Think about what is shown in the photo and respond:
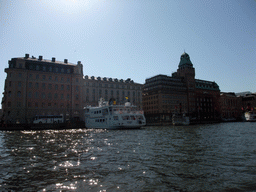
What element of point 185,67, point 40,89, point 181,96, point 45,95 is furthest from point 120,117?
point 185,67

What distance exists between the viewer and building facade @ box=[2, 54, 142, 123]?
71.4m

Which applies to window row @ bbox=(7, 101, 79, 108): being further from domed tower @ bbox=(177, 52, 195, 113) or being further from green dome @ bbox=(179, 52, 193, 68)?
green dome @ bbox=(179, 52, 193, 68)

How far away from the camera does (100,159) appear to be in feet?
49.3

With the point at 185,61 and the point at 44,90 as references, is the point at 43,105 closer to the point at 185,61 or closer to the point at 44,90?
the point at 44,90

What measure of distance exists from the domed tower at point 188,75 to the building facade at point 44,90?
69094 millimetres

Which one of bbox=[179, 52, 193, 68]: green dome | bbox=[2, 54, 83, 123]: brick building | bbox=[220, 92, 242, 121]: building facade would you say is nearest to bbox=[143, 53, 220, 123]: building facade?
bbox=[179, 52, 193, 68]: green dome

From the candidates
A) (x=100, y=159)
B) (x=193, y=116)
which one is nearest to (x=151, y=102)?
(x=193, y=116)

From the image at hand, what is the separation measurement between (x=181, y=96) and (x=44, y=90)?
86.9m

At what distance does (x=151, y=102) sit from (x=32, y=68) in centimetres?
7367

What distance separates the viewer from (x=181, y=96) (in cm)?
12938

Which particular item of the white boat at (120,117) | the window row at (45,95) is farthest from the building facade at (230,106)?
the window row at (45,95)

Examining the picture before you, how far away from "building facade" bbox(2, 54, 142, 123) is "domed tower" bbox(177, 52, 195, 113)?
69094 mm

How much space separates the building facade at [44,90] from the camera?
71438 millimetres

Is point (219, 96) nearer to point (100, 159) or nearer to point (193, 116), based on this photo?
point (193, 116)
